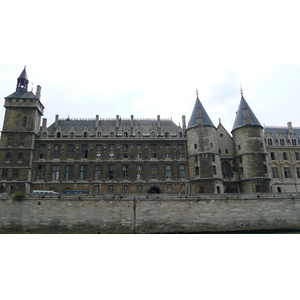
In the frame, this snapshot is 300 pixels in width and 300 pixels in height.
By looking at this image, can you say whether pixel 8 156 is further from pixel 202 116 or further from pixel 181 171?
pixel 202 116

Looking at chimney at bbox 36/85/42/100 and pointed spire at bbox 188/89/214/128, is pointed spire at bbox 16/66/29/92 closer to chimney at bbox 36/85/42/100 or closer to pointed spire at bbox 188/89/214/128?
chimney at bbox 36/85/42/100

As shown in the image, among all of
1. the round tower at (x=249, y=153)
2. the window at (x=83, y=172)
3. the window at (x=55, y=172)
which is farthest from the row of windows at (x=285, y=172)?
the window at (x=55, y=172)

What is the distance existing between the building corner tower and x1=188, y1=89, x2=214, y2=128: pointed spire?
90.1 feet

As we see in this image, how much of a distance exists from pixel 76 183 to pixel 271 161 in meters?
36.1

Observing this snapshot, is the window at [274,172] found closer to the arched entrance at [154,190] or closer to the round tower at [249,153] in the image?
the round tower at [249,153]

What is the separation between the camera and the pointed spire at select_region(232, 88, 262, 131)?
40684 mm

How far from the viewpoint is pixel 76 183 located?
3938 centimetres

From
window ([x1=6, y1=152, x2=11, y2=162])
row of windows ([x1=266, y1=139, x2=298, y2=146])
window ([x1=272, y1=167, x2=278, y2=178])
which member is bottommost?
window ([x1=272, y1=167, x2=278, y2=178])

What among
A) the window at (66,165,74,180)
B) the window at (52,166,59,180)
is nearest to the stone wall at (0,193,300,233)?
the window at (52,166,59,180)

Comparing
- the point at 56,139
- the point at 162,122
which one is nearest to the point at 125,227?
the point at 56,139

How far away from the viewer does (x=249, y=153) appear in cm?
3894

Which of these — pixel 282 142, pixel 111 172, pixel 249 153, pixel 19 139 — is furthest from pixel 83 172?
pixel 282 142

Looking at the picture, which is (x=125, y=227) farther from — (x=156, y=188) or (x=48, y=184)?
(x=48, y=184)

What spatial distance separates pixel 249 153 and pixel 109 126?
2564cm
